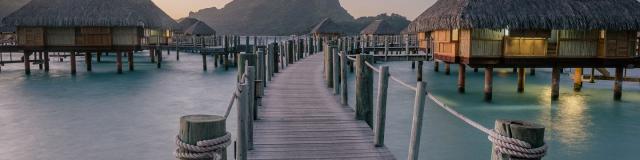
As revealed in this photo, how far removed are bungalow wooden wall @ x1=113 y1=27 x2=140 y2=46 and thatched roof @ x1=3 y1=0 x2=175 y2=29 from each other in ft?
2.54

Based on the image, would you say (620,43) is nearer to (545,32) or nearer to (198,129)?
(545,32)

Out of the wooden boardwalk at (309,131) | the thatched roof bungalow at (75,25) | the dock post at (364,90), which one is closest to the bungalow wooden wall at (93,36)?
the thatched roof bungalow at (75,25)

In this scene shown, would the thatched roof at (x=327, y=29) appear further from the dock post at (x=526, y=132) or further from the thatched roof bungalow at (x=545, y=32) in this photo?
the dock post at (x=526, y=132)

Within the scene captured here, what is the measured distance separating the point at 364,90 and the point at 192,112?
1022 cm

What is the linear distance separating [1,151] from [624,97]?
2074 centimetres

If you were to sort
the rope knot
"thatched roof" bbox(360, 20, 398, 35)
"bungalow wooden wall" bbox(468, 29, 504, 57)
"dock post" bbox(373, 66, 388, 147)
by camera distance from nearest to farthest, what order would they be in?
1. the rope knot
2. "dock post" bbox(373, 66, 388, 147)
3. "bungalow wooden wall" bbox(468, 29, 504, 57)
4. "thatched roof" bbox(360, 20, 398, 35)

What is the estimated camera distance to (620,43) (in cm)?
1869

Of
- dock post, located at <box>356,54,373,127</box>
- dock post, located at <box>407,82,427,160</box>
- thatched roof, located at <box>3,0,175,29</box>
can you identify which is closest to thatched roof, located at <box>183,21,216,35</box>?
thatched roof, located at <box>3,0,175,29</box>

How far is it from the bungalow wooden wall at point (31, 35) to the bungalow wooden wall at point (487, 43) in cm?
2224

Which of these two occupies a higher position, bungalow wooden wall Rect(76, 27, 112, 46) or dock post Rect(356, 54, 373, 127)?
bungalow wooden wall Rect(76, 27, 112, 46)

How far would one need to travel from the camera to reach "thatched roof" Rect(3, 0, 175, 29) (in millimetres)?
27609

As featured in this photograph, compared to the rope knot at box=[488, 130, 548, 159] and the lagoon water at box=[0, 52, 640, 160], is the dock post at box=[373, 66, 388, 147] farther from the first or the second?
the lagoon water at box=[0, 52, 640, 160]

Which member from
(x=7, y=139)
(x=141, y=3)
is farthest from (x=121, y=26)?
(x=7, y=139)

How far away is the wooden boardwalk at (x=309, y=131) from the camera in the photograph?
6.30 m
